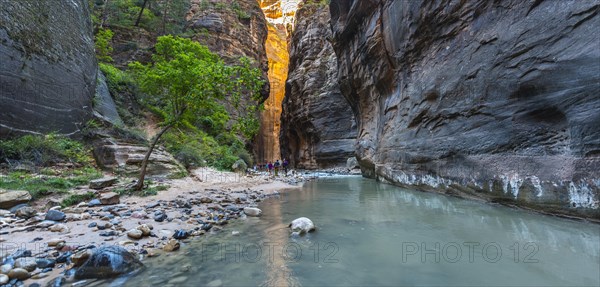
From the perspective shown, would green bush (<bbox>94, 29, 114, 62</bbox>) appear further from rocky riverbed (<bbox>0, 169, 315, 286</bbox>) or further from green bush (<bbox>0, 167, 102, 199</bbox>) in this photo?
rocky riverbed (<bbox>0, 169, 315, 286</bbox>)

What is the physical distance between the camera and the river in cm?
260

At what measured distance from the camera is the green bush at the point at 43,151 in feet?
23.0

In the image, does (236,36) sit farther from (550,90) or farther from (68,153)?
(550,90)

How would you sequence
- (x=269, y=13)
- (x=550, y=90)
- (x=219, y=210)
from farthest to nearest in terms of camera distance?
(x=269, y=13), (x=219, y=210), (x=550, y=90)

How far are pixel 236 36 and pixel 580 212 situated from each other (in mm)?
34676

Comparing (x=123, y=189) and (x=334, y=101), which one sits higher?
(x=334, y=101)

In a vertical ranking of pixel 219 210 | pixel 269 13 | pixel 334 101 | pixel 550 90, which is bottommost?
pixel 219 210

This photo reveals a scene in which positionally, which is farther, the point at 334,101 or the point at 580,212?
the point at 334,101

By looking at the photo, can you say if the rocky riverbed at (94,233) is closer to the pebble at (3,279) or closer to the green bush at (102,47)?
the pebble at (3,279)

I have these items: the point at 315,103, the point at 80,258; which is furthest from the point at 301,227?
the point at 315,103

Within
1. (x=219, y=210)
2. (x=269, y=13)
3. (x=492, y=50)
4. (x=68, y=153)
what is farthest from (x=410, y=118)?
(x=269, y=13)

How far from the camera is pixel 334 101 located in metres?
28.3

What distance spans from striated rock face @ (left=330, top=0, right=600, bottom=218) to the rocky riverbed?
5.89 m

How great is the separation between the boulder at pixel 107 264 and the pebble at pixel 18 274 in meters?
0.44
